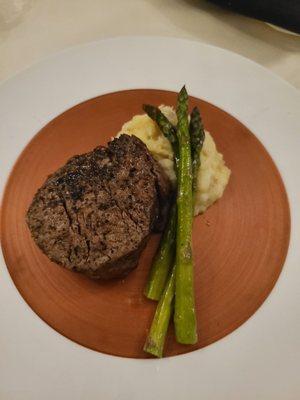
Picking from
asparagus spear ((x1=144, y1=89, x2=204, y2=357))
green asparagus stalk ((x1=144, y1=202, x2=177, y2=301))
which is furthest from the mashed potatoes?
asparagus spear ((x1=144, y1=89, x2=204, y2=357))

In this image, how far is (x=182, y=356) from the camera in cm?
306

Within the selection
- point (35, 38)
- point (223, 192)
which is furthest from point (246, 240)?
point (35, 38)

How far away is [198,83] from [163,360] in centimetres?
282

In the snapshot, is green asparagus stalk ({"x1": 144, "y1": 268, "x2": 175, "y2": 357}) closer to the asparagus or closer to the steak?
the steak

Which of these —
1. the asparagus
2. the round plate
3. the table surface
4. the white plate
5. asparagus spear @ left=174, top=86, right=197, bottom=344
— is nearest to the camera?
the white plate

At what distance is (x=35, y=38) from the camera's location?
512 centimetres

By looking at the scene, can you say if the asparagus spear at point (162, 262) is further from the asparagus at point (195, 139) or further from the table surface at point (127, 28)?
the table surface at point (127, 28)

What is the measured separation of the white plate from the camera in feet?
9.64

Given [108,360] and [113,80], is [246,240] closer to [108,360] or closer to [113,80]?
[108,360]

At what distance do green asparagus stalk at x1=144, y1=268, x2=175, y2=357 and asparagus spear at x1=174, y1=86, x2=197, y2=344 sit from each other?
7 cm

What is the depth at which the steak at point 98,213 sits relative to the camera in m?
3.03

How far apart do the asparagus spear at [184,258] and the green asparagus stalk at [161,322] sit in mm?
71

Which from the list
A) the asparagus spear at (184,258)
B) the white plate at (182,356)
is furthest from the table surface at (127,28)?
the asparagus spear at (184,258)

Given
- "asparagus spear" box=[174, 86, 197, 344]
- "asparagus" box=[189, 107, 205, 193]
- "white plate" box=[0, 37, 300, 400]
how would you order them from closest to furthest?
"white plate" box=[0, 37, 300, 400] < "asparagus spear" box=[174, 86, 197, 344] < "asparagus" box=[189, 107, 205, 193]
